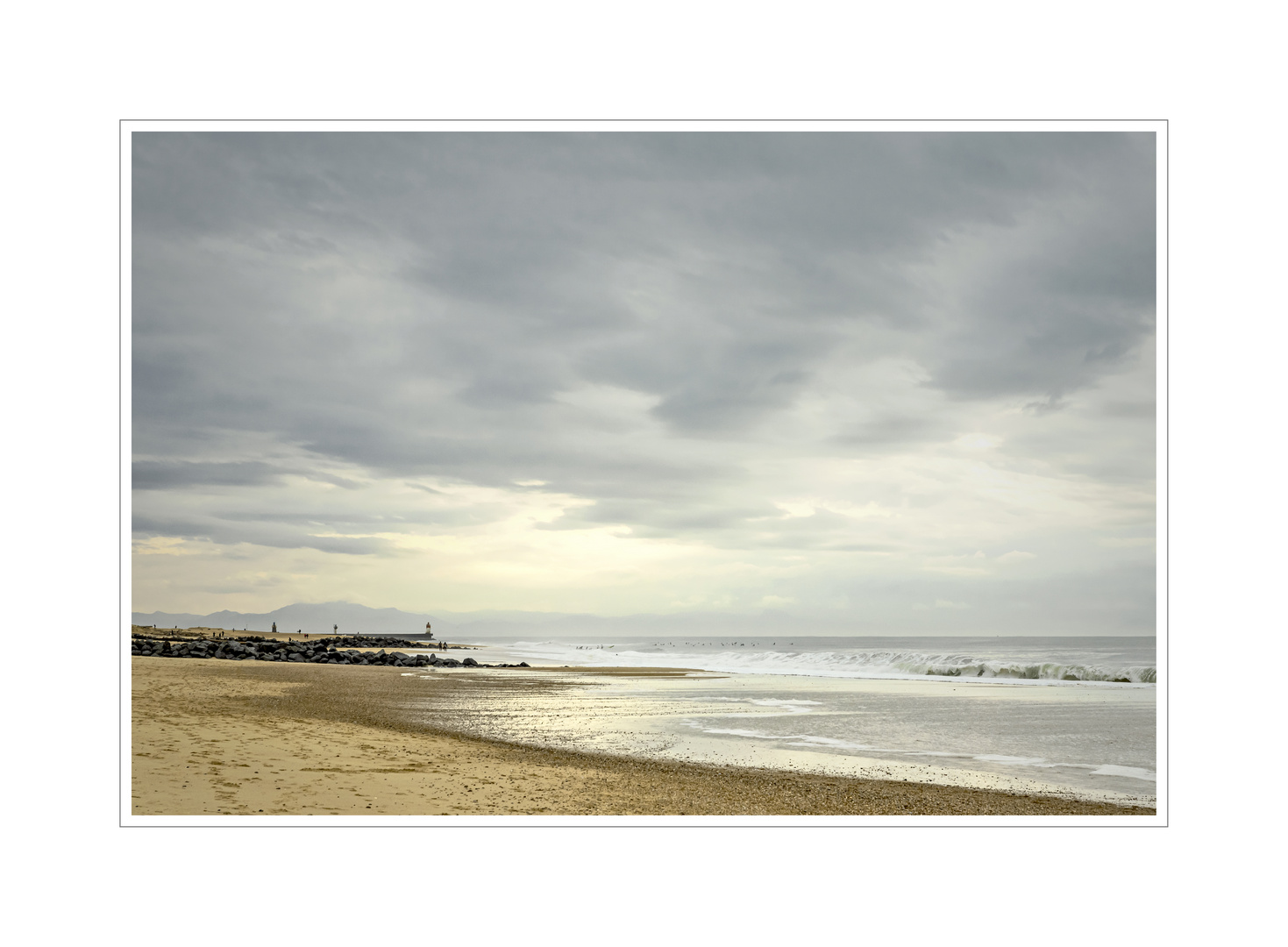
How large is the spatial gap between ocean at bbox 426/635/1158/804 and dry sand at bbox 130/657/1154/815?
761 mm

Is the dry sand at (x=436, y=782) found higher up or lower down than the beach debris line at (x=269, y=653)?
higher up

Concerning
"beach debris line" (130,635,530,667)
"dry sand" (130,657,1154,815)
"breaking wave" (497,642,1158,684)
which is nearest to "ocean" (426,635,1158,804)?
"breaking wave" (497,642,1158,684)

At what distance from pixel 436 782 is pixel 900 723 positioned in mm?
8380

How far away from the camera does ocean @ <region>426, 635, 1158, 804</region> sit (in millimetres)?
8062

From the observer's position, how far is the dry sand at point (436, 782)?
5.85m

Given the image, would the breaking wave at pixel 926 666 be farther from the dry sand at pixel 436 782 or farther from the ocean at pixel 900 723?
the dry sand at pixel 436 782

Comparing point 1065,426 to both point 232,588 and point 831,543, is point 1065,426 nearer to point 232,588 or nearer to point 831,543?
point 831,543

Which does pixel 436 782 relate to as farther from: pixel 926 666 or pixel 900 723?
pixel 926 666

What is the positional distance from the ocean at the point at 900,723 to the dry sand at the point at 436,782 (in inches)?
30.0

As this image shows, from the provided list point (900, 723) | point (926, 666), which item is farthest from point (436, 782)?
point (926, 666)

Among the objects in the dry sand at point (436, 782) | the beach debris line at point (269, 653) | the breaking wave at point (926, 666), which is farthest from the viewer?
the beach debris line at point (269, 653)

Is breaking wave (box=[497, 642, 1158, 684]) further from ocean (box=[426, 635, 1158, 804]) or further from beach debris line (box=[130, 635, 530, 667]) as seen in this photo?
beach debris line (box=[130, 635, 530, 667])

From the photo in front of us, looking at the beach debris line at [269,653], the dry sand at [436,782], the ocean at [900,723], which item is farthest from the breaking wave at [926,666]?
the dry sand at [436,782]
